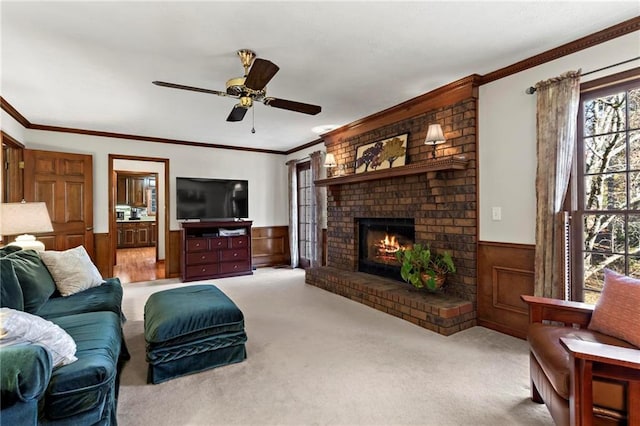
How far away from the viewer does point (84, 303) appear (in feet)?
8.48

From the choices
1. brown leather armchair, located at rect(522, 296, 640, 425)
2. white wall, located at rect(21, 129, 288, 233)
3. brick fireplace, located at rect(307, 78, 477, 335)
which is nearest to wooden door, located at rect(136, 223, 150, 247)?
white wall, located at rect(21, 129, 288, 233)

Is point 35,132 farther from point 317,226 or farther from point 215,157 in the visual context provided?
point 317,226

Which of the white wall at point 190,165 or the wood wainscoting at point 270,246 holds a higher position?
the white wall at point 190,165

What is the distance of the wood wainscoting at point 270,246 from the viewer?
22.4 feet

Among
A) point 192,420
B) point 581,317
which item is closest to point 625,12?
point 581,317

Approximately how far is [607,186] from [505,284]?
1.14 m

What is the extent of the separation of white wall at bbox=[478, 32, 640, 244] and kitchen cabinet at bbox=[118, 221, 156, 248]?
9.87 meters

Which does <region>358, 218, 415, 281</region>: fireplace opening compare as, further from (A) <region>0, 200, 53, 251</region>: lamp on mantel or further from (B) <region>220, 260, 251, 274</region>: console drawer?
(A) <region>0, 200, 53, 251</region>: lamp on mantel

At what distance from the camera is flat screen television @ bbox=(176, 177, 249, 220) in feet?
19.2

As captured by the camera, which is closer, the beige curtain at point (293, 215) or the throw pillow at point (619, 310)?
the throw pillow at point (619, 310)

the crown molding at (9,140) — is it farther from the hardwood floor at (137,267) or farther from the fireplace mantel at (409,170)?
the fireplace mantel at (409,170)

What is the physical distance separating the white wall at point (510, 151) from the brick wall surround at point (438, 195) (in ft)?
0.36

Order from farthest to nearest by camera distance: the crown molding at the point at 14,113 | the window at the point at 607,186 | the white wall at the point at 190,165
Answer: the white wall at the point at 190,165, the crown molding at the point at 14,113, the window at the point at 607,186

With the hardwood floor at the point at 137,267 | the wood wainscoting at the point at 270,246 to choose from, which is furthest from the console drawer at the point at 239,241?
the hardwood floor at the point at 137,267
